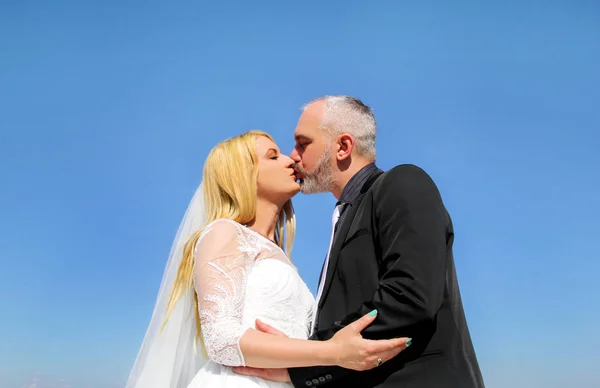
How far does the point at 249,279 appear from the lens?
5.89m

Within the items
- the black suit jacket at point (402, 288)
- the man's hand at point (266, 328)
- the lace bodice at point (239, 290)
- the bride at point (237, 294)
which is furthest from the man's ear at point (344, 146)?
the man's hand at point (266, 328)

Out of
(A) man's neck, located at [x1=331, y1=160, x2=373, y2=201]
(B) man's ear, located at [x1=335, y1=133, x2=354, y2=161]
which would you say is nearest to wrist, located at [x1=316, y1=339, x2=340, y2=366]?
(A) man's neck, located at [x1=331, y1=160, x2=373, y2=201]

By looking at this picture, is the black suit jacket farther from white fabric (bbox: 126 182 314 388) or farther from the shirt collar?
white fabric (bbox: 126 182 314 388)

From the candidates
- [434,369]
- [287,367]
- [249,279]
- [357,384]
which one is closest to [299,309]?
[249,279]

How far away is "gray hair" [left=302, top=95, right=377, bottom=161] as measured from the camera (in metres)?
5.91

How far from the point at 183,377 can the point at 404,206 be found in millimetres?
3246

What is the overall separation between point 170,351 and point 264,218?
1.82 m

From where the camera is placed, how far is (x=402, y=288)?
14.3 ft

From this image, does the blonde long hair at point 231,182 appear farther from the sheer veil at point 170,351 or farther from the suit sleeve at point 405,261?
the suit sleeve at point 405,261

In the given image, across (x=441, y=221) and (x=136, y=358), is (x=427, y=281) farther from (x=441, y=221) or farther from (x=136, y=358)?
(x=136, y=358)

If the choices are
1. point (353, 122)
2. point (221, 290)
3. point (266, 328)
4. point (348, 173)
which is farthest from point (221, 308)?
point (353, 122)

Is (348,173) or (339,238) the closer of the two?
(339,238)

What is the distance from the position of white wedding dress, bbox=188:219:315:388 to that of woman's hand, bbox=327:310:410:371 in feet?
3.73

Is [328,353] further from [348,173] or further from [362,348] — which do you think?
[348,173]
